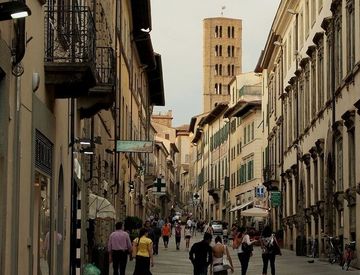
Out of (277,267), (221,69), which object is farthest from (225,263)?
(221,69)

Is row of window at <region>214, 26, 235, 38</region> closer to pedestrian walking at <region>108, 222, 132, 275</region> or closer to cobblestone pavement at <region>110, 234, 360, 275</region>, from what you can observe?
cobblestone pavement at <region>110, 234, 360, 275</region>

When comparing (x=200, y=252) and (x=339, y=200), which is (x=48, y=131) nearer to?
(x=200, y=252)

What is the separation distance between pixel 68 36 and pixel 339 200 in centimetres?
2144

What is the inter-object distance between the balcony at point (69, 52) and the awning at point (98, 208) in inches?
460

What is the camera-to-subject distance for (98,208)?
95.8 feet

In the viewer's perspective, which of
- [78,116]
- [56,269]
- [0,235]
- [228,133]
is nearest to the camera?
[0,235]

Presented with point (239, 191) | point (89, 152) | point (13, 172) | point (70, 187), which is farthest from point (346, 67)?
point (239, 191)

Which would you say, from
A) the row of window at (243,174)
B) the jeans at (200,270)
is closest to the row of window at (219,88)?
the row of window at (243,174)

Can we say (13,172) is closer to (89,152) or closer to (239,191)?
(89,152)

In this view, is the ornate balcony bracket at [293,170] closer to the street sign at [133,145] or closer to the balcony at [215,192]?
the street sign at [133,145]

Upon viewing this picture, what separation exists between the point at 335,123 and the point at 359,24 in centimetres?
549

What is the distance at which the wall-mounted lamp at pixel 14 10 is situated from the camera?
9562 millimetres

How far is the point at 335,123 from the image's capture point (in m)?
36.7

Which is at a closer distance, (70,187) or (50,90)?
(50,90)
